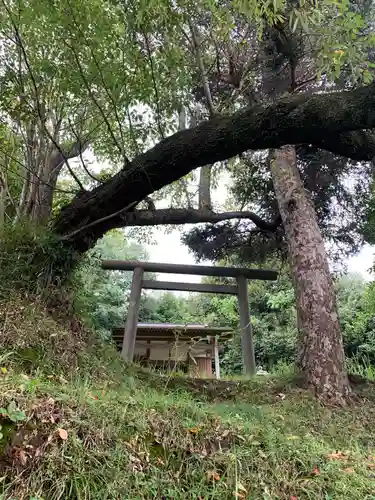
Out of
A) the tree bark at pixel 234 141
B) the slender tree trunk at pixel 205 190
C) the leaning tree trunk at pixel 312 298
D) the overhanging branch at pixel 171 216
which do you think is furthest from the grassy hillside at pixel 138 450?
the slender tree trunk at pixel 205 190

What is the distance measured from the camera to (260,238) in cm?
675

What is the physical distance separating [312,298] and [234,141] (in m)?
2.27

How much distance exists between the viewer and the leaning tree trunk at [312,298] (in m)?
3.87

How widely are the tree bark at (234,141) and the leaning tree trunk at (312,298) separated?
2.07m

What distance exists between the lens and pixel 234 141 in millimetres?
2855

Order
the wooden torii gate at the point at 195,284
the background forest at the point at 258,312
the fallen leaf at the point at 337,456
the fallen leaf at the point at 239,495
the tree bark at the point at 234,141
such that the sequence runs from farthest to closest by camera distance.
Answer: the background forest at the point at 258,312, the wooden torii gate at the point at 195,284, the tree bark at the point at 234,141, the fallen leaf at the point at 337,456, the fallen leaf at the point at 239,495

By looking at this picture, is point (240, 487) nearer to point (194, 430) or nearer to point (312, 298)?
point (194, 430)

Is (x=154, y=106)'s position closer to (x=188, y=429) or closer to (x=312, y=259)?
(x=312, y=259)

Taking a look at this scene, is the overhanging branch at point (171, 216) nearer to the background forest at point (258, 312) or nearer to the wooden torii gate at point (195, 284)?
the wooden torii gate at point (195, 284)

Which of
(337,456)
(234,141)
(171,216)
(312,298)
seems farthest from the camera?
(171,216)

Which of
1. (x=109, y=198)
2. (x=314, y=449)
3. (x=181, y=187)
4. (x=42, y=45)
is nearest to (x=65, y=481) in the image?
(x=314, y=449)

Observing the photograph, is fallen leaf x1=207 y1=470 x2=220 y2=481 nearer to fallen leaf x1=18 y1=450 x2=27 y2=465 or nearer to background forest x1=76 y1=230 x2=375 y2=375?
fallen leaf x1=18 y1=450 x2=27 y2=465

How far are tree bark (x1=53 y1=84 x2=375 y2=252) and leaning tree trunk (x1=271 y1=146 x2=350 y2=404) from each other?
Result: 6.79ft

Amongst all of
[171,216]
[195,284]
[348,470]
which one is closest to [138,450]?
[348,470]
